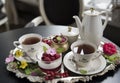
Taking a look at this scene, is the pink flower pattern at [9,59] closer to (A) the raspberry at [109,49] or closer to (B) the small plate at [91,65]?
(B) the small plate at [91,65]

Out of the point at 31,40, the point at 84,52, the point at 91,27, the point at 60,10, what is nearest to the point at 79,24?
the point at 91,27

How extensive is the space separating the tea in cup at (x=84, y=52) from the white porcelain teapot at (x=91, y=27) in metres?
0.06

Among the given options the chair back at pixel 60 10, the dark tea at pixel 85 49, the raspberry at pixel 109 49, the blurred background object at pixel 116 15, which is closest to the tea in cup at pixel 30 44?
the dark tea at pixel 85 49

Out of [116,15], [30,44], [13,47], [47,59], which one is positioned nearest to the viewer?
[47,59]

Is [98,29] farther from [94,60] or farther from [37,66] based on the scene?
[37,66]

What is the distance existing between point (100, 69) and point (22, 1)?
198 centimetres

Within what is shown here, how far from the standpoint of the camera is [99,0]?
260 cm

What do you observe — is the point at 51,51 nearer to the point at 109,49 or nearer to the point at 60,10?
the point at 109,49

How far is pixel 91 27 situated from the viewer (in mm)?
1232

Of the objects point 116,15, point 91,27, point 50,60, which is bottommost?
point 116,15

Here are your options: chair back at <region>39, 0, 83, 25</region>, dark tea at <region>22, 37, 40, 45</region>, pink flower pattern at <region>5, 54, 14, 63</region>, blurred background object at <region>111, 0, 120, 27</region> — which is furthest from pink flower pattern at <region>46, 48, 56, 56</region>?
blurred background object at <region>111, 0, 120, 27</region>

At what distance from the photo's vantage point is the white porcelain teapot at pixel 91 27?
122 centimetres

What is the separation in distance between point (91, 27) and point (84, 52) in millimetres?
150

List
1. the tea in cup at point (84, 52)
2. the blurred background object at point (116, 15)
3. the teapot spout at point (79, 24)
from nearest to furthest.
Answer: the tea in cup at point (84, 52)
the teapot spout at point (79, 24)
the blurred background object at point (116, 15)
